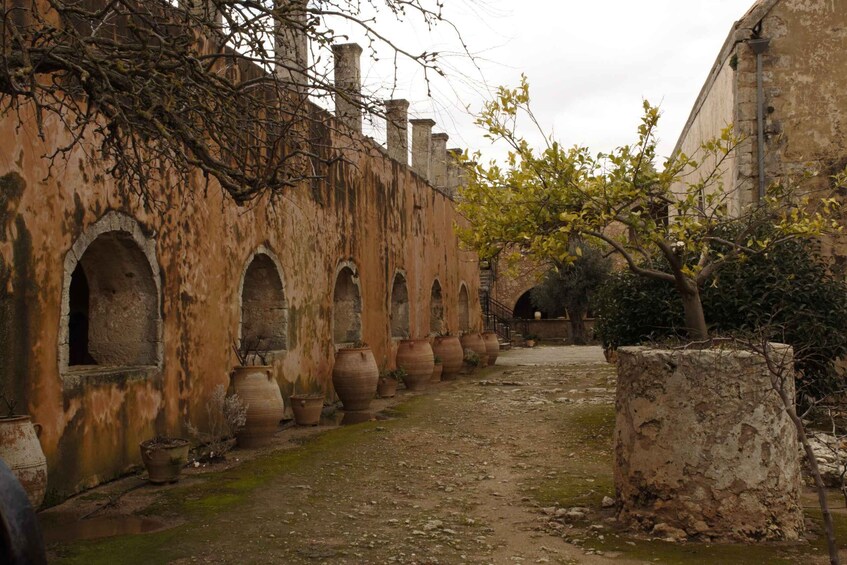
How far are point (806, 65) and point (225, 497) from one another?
8062mm

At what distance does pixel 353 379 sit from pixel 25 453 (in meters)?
5.13

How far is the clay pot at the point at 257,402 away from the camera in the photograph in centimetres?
745

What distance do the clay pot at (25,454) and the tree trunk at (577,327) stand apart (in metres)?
22.5

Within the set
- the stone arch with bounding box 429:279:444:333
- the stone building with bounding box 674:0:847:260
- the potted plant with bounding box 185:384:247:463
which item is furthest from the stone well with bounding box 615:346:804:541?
the stone arch with bounding box 429:279:444:333

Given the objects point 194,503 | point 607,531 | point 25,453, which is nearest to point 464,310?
point 194,503

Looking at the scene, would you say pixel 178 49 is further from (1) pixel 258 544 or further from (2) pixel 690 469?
(2) pixel 690 469

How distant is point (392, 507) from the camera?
210 inches

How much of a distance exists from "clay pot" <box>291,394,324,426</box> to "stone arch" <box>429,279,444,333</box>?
8228mm

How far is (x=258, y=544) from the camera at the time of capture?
441cm

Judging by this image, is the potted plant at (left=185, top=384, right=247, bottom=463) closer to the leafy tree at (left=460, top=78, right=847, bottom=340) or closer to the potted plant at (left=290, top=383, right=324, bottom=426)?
the potted plant at (left=290, top=383, right=324, bottom=426)

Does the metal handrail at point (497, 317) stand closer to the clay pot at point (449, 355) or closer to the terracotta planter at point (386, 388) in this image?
the clay pot at point (449, 355)

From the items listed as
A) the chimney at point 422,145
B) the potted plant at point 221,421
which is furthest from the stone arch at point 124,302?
the chimney at point 422,145

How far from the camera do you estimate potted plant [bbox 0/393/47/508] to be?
4.62 meters

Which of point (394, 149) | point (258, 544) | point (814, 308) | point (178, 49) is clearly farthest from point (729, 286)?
point (394, 149)
